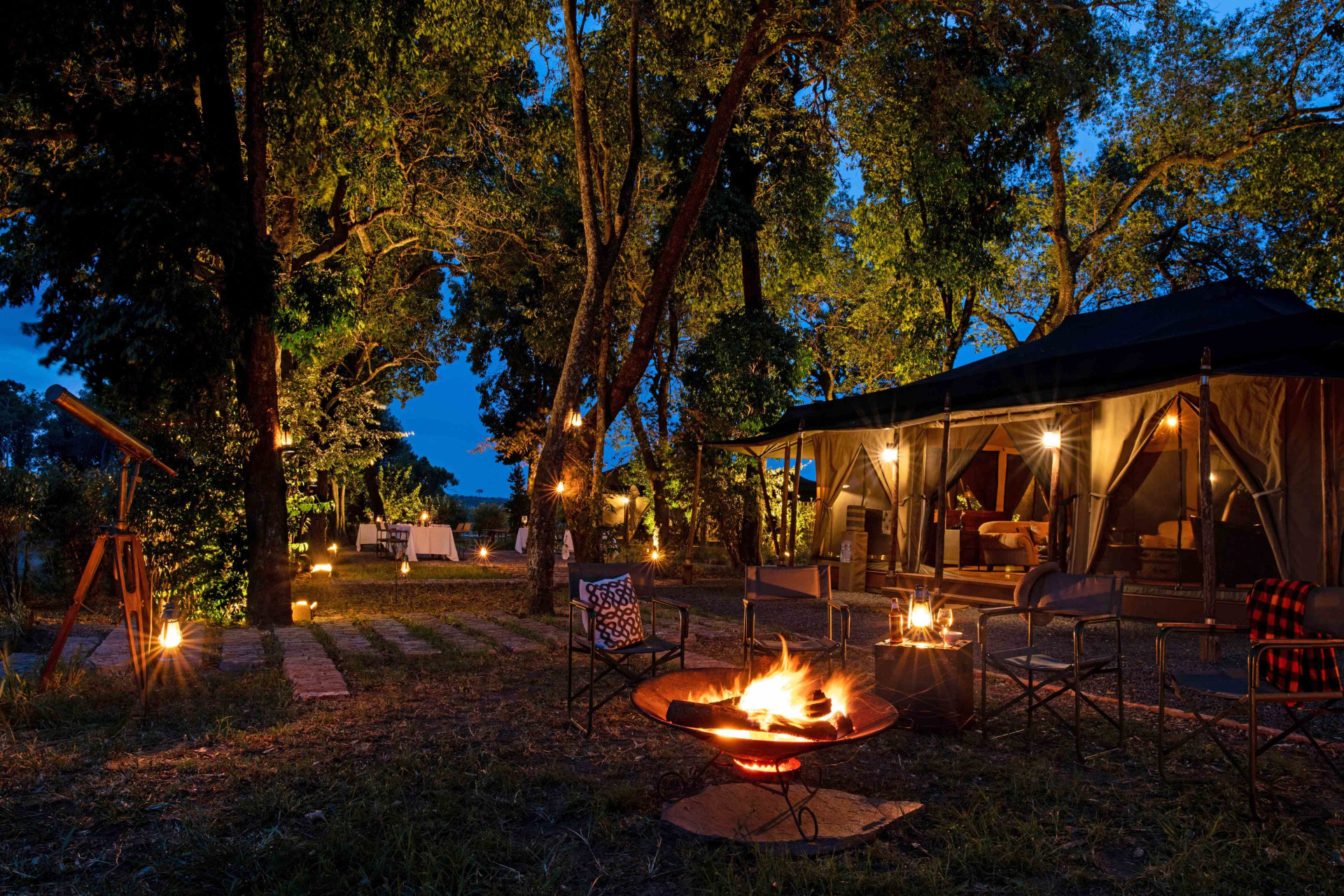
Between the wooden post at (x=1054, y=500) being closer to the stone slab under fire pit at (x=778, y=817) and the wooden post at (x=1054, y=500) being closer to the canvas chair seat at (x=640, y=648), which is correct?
Result: the canvas chair seat at (x=640, y=648)

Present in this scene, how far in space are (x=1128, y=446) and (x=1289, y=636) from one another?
5241 millimetres

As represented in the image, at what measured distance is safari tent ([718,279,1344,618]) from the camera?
6.77 meters

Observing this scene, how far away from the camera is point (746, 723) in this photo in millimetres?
Result: 2719

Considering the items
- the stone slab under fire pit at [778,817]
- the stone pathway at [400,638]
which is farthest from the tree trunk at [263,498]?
the stone slab under fire pit at [778,817]

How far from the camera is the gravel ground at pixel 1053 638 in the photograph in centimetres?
462

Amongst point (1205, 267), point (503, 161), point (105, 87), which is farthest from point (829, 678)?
point (1205, 267)

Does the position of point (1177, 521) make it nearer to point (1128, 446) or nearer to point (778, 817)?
point (1128, 446)

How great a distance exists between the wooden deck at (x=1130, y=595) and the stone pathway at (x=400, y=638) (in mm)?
4965

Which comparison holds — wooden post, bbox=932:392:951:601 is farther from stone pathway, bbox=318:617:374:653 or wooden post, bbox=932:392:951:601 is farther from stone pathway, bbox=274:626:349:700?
stone pathway, bbox=274:626:349:700

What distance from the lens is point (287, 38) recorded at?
293 inches

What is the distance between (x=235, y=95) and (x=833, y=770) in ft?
30.3

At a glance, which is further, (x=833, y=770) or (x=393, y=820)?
(x=833, y=770)

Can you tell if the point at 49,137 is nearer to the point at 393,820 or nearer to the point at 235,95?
the point at 235,95

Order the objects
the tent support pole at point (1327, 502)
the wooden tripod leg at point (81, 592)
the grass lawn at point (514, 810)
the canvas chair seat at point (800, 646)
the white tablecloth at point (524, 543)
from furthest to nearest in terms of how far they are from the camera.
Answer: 1. the white tablecloth at point (524, 543)
2. the tent support pole at point (1327, 502)
3. the canvas chair seat at point (800, 646)
4. the wooden tripod leg at point (81, 592)
5. the grass lawn at point (514, 810)
